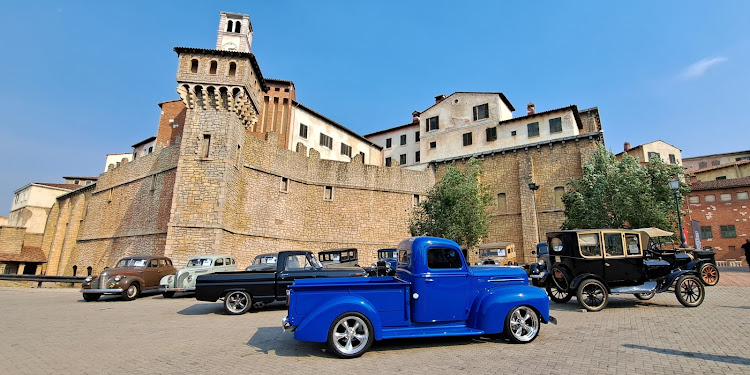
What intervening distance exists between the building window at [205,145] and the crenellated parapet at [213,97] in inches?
85.1

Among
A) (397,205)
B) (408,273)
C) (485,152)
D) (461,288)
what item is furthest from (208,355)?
(485,152)

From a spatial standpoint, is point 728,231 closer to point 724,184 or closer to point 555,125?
point 724,184

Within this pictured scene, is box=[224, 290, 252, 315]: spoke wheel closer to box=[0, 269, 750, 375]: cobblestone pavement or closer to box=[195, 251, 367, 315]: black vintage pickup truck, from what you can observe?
box=[195, 251, 367, 315]: black vintage pickup truck

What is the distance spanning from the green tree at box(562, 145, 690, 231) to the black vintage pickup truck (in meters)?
18.3

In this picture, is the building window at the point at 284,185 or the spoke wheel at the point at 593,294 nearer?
the spoke wheel at the point at 593,294

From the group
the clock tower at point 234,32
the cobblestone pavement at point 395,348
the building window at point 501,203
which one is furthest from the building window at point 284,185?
the building window at point 501,203

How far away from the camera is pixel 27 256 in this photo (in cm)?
4012

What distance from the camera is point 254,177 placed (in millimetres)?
26188

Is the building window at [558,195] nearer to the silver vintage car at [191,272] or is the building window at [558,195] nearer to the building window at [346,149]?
the building window at [346,149]

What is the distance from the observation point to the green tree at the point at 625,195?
20.2m

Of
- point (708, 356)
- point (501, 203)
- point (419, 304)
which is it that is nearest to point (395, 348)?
point (419, 304)

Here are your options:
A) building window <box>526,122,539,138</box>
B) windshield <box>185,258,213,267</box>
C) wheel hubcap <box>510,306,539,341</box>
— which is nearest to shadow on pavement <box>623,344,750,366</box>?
wheel hubcap <box>510,306,539,341</box>

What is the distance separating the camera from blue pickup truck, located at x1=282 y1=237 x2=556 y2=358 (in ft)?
18.3

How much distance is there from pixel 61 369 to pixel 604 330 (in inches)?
370
